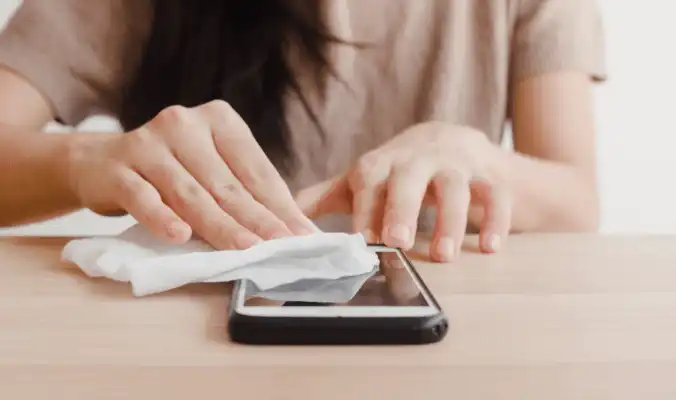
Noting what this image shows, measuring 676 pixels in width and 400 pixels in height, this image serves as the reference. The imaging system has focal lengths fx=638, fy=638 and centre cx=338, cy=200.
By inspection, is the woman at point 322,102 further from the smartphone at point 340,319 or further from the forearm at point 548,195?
the smartphone at point 340,319

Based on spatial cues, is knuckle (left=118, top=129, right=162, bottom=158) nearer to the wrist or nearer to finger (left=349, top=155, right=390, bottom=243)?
the wrist

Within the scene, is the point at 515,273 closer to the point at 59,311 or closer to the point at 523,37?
the point at 59,311

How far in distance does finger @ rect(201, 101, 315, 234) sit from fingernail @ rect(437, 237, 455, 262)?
8 centimetres

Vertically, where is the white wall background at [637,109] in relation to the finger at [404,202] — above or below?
below

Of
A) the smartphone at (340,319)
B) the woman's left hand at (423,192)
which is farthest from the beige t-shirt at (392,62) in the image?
the smartphone at (340,319)

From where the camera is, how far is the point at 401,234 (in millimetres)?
368

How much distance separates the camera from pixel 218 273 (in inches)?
11.6

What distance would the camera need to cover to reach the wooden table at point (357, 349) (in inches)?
7.5

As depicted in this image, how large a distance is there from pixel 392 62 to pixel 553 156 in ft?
0.68

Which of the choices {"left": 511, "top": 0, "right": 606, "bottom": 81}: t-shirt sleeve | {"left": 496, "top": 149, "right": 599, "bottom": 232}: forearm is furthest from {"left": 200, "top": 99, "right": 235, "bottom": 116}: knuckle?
{"left": 511, "top": 0, "right": 606, "bottom": 81}: t-shirt sleeve

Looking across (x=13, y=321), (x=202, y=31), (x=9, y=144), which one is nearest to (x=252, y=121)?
(x=202, y=31)

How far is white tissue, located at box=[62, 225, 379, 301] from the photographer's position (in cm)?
29

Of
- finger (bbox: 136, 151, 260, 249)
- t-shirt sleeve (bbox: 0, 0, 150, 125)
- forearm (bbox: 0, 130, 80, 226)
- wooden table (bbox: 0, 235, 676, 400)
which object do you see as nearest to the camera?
wooden table (bbox: 0, 235, 676, 400)

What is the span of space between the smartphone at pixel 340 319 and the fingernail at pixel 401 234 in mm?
107
